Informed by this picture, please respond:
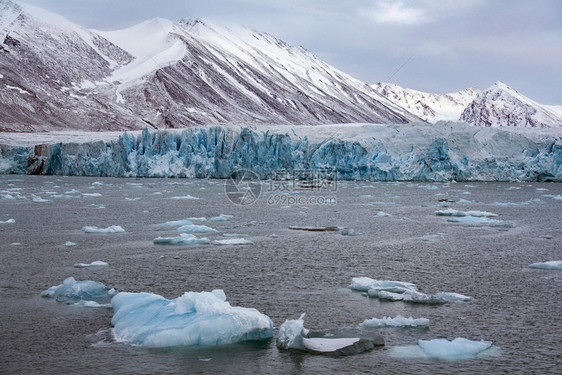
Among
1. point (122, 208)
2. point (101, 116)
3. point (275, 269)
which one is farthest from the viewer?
point (101, 116)

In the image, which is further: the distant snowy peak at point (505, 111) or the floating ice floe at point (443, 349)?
the distant snowy peak at point (505, 111)

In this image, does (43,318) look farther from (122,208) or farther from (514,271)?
(122,208)

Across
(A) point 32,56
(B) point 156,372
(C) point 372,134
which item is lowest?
(B) point 156,372

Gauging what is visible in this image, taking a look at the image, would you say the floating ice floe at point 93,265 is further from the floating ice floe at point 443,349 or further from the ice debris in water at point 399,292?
the floating ice floe at point 443,349

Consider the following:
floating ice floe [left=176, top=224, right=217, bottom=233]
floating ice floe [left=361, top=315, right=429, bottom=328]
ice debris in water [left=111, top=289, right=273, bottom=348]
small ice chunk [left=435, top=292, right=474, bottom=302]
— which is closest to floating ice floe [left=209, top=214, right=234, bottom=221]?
floating ice floe [left=176, top=224, right=217, bottom=233]

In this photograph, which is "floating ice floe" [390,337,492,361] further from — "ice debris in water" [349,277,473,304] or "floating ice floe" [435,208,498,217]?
"floating ice floe" [435,208,498,217]

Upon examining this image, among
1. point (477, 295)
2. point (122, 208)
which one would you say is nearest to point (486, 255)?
point (477, 295)

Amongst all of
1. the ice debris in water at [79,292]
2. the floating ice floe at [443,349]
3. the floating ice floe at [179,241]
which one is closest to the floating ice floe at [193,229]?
the floating ice floe at [179,241]
